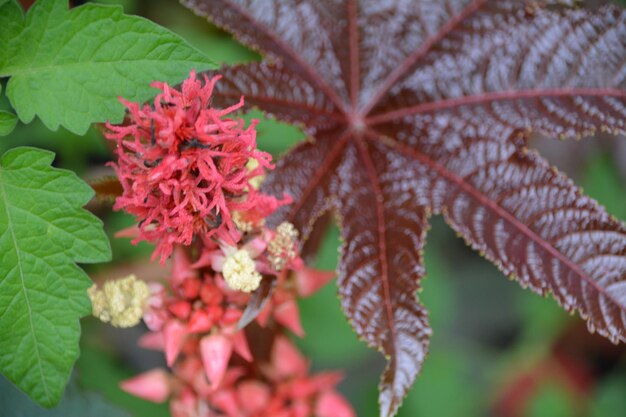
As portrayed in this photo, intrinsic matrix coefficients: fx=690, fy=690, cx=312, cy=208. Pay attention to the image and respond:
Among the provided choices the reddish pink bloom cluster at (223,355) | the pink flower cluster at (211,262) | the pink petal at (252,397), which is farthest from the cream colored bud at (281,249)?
the pink petal at (252,397)

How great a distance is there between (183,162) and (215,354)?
37 cm

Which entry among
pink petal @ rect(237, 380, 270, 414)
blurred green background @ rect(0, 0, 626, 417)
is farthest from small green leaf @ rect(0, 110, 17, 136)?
pink petal @ rect(237, 380, 270, 414)

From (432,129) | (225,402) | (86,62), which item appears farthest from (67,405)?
(432,129)

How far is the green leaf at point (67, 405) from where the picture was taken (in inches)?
49.1

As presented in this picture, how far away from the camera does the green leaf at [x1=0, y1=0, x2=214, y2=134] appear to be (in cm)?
94

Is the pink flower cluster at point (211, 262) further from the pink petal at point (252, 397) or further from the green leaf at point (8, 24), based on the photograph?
the green leaf at point (8, 24)

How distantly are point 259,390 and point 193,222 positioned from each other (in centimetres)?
46

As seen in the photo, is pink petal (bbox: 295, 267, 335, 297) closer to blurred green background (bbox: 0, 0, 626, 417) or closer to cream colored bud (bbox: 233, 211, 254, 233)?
cream colored bud (bbox: 233, 211, 254, 233)

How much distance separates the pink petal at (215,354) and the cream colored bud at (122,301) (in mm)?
118

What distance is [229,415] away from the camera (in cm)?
124

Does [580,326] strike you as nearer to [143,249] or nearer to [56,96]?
[143,249]

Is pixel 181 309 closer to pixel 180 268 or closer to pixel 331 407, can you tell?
pixel 180 268

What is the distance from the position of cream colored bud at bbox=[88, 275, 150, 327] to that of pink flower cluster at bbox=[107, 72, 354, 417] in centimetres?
3

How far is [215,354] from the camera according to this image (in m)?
1.09
